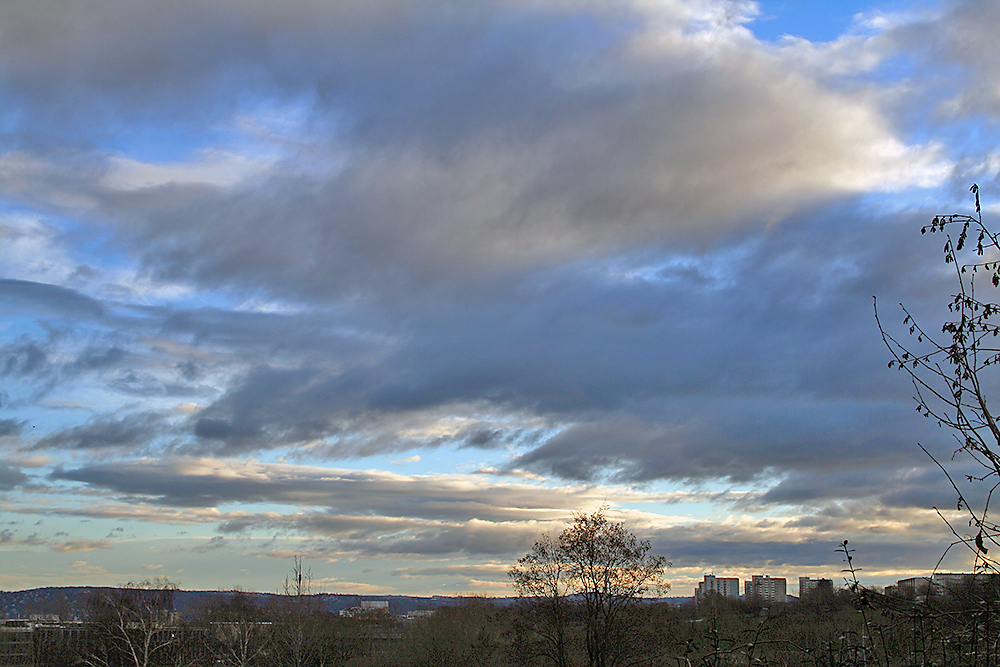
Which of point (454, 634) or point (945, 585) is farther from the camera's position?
point (454, 634)

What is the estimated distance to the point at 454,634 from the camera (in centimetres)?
6700

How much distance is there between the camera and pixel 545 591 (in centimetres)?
4409

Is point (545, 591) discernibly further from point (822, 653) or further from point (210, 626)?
point (210, 626)

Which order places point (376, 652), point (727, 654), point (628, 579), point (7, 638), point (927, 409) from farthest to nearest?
point (7, 638) → point (376, 652) → point (628, 579) → point (727, 654) → point (927, 409)

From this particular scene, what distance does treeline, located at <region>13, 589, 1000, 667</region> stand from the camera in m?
4.99

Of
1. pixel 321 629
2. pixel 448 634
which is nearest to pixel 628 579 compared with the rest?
pixel 448 634

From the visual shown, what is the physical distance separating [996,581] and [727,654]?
1.59m

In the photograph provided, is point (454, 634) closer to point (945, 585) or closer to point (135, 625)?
point (135, 625)

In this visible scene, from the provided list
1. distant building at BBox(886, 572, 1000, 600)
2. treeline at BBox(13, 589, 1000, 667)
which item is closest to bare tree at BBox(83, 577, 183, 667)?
treeline at BBox(13, 589, 1000, 667)

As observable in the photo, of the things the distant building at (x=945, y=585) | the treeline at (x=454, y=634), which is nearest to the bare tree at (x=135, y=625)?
the treeline at (x=454, y=634)

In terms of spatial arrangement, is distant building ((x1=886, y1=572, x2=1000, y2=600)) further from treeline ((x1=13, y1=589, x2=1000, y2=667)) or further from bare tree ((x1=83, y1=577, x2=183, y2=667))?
bare tree ((x1=83, y1=577, x2=183, y2=667))

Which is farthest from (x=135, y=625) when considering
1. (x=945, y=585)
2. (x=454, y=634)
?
(x=945, y=585)

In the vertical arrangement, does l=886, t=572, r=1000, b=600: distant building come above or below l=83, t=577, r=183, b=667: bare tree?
above

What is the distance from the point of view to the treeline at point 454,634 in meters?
4.99
